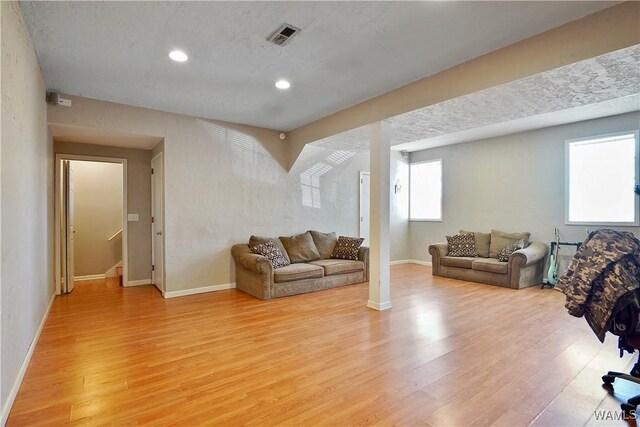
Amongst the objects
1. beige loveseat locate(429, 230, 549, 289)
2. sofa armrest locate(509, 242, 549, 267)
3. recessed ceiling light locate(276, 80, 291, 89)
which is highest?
recessed ceiling light locate(276, 80, 291, 89)

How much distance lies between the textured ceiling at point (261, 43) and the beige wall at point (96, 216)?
2803mm

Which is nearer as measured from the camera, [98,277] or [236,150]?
[236,150]

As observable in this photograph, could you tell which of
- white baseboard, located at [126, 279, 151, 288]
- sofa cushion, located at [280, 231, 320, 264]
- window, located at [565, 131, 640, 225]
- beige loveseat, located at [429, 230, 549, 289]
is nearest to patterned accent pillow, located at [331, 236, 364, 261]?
sofa cushion, located at [280, 231, 320, 264]

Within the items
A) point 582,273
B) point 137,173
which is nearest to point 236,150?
point 137,173

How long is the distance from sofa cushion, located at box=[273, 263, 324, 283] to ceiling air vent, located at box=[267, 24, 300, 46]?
295 centimetres

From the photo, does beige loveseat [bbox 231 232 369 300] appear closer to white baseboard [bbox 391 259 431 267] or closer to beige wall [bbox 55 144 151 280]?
beige wall [bbox 55 144 151 280]

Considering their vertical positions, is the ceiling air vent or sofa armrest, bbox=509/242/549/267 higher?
the ceiling air vent

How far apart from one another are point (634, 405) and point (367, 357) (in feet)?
5.47

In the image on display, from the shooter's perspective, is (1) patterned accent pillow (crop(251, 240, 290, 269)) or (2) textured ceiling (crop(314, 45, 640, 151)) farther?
(1) patterned accent pillow (crop(251, 240, 290, 269))

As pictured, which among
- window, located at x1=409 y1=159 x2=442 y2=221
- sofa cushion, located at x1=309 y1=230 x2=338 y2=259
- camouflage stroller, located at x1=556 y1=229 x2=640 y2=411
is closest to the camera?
camouflage stroller, located at x1=556 y1=229 x2=640 y2=411

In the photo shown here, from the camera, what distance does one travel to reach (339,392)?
213 centimetres

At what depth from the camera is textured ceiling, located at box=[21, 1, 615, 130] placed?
2.27 metres

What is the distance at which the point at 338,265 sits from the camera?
16.9 feet

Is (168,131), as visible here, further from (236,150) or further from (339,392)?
(339,392)
